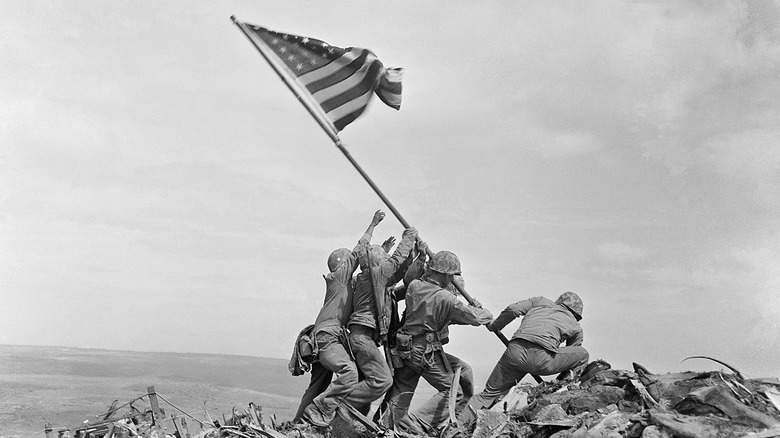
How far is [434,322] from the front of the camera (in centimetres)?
991

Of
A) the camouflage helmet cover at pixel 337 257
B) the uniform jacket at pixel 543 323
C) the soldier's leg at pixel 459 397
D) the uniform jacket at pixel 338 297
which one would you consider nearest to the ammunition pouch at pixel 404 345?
the soldier's leg at pixel 459 397

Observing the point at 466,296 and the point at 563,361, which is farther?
the point at 466,296

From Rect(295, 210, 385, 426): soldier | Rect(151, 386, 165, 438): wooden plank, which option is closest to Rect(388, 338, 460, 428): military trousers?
Rect(295, 210, 385, 426): soldier

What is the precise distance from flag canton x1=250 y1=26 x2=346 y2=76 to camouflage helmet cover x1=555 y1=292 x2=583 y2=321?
4779mm

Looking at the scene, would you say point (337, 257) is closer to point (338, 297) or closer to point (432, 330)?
point (338, 297)

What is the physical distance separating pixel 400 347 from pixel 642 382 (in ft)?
11.5

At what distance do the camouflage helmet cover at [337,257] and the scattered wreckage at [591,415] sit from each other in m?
2.08

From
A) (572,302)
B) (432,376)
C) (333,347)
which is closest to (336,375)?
(333,347)

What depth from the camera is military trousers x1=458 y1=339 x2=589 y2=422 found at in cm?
966

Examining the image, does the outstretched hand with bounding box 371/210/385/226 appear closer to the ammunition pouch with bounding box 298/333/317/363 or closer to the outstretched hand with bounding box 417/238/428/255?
the outstretched hand with bounding box 417/238/428/255

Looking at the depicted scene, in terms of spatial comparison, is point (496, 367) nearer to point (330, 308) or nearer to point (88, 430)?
point (330, 308)

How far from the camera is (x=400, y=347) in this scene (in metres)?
10.2

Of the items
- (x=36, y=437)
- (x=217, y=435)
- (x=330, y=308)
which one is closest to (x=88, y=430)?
(x=36, y=437)

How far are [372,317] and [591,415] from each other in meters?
3.86
